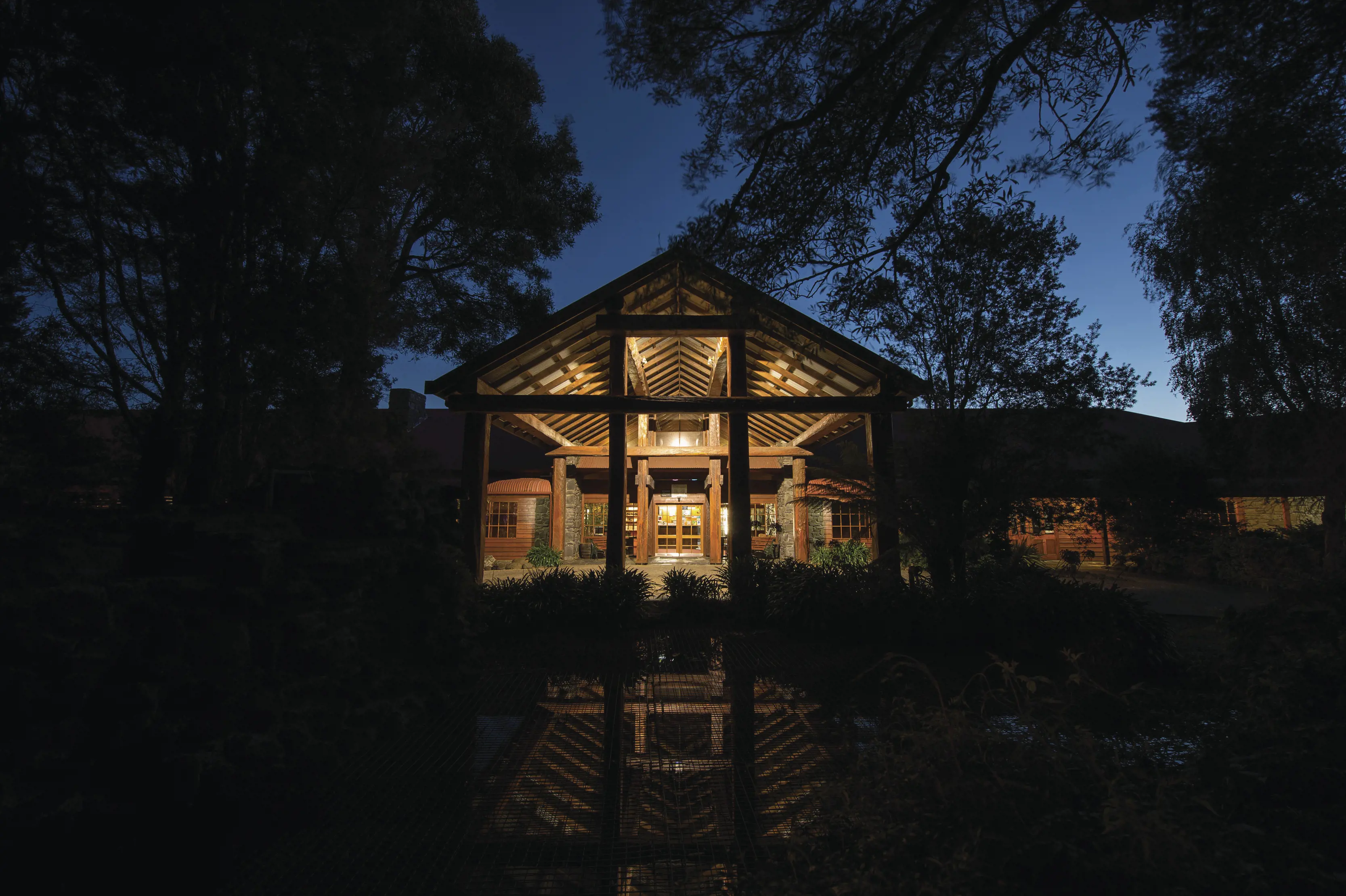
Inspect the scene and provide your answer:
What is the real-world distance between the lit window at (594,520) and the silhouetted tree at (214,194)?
11176 millimetres

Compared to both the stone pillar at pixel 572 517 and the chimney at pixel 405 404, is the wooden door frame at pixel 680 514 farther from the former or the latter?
the chimney at pixel 405 404

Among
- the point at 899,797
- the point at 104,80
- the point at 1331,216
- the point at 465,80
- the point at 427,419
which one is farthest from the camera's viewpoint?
the point at 427,419

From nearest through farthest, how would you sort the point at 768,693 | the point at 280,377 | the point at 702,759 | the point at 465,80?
the point at 702,759
the point at 768,693
the point at 280,377
the point at 465,80

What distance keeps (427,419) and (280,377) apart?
14954 millimetres

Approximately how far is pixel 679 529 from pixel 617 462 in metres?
8.80

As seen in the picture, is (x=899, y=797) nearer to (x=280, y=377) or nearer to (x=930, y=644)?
(x=930, y=644)

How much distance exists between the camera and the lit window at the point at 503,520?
1738 cm

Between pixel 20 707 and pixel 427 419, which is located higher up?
pixel 427 419

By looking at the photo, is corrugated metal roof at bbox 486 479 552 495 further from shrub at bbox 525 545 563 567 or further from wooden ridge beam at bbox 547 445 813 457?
shrub at bbox 525 545 563 567

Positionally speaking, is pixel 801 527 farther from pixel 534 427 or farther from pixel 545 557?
pixel 534 427

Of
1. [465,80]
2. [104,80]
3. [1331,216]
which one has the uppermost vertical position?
[465,80]

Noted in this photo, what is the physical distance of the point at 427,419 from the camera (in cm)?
1952

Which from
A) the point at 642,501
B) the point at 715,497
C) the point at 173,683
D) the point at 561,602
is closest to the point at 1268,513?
the point at 715,497

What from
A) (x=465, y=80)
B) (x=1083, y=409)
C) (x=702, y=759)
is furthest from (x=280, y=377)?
(x=1083, y=409)
